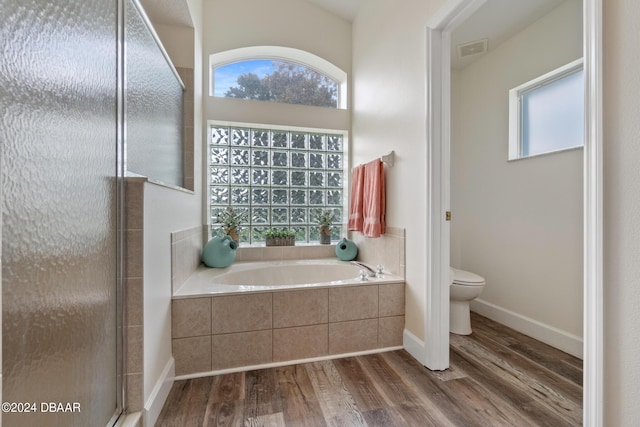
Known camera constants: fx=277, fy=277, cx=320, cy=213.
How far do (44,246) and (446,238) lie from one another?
69.2 inches

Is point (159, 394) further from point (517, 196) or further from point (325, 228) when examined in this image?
point (517, 196)

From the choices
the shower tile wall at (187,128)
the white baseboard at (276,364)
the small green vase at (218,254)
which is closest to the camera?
the white baseboard at (276,364)

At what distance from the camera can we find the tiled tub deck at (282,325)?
160 centimetres

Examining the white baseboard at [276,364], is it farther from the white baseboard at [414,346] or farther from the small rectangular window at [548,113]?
the small rectangular window at [548,113]

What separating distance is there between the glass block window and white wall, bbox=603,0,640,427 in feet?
7.53

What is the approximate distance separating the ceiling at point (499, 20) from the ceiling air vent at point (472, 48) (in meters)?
0.03

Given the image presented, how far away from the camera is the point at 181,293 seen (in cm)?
162

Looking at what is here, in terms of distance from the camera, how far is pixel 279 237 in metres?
2.85

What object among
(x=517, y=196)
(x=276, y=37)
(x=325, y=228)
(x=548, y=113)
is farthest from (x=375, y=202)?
(x=276, y=37)

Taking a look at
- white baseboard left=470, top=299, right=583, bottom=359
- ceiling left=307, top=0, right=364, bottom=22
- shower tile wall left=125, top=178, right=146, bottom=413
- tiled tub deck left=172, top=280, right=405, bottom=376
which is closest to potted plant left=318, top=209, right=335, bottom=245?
tiled tub deck left=172, top=280, right=405, bottom=376

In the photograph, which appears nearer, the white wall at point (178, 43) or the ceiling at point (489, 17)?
the ceiling at point (489, 17)

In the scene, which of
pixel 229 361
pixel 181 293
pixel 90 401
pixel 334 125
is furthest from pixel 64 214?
pixel 334 125

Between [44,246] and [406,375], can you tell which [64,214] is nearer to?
[44,246]

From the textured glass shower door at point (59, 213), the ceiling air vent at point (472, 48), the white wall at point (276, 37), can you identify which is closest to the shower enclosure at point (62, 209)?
the textured glass shower door at point (59, 213)
